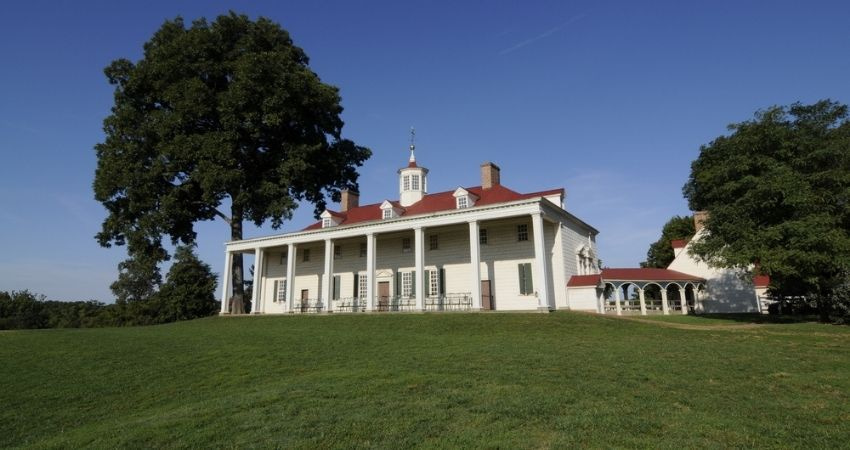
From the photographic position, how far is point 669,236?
176 feet

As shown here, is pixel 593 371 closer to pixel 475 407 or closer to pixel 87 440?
pixel 475 407

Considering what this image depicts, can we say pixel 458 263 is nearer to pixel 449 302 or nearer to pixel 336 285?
pixel 449 302

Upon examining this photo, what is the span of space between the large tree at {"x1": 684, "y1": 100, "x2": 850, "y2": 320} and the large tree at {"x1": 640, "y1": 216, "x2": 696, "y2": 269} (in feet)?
96.5

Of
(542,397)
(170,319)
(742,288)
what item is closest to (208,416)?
(542,397)

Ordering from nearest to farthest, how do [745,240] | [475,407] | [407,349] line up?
[475,407]
[407,349]
[745,240]

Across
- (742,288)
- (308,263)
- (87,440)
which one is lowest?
(87,440)

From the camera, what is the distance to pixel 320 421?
654cm

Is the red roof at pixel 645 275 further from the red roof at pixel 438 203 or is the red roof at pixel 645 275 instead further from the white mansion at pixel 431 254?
the red roof at pixel 438 203

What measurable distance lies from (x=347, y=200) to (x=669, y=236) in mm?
37248

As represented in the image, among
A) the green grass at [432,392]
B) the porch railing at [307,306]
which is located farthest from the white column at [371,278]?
the green grass at [432,392]

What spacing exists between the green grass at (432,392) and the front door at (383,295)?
46.5ft

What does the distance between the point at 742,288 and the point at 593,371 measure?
32.2 meters

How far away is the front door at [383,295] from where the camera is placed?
30.2 m

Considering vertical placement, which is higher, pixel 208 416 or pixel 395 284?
pixel 395 284
